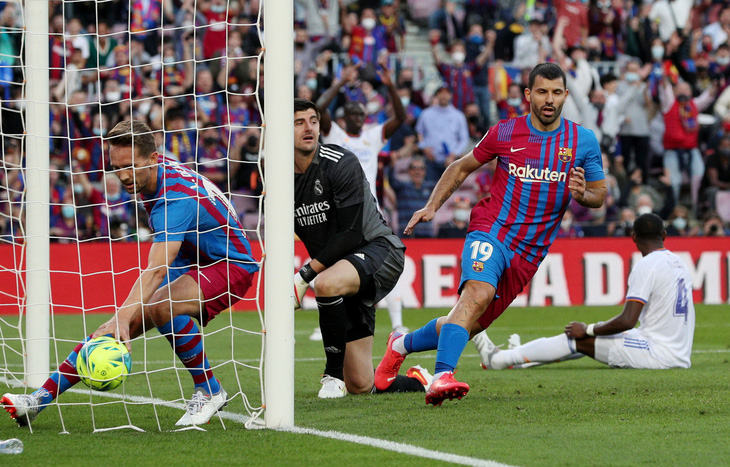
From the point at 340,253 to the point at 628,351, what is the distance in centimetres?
283

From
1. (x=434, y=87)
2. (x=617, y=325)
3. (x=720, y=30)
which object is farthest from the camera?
(x=720, y=30)

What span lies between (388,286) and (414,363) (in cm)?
237

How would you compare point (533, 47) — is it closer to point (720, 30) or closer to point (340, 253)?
point (720, 30)

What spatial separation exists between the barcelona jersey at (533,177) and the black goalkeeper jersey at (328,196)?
2.78 feet

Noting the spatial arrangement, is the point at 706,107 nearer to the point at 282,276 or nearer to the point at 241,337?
the point at 241,337

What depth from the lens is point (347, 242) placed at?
6676 mm

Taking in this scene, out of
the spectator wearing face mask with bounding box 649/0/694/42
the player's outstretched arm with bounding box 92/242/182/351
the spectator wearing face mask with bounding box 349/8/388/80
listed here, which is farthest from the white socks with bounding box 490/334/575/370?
the spectator wearing face mask with bounding box 649/0/694/42

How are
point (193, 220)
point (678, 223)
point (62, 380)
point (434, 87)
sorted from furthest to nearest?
point (434, 87), point (678, 223), point (193, 220), point (62, 380)

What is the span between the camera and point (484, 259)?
6090 millimetres

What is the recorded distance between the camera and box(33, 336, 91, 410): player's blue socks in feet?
17.4

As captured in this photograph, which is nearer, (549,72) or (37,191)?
(549,72)

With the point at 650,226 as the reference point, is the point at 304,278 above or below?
below

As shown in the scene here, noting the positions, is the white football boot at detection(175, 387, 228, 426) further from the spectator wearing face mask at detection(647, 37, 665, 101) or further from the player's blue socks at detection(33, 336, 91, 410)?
the spectator wearing face mask at detection(647, 37, 665, 101)

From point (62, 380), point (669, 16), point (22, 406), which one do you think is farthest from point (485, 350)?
point (669, 16)
